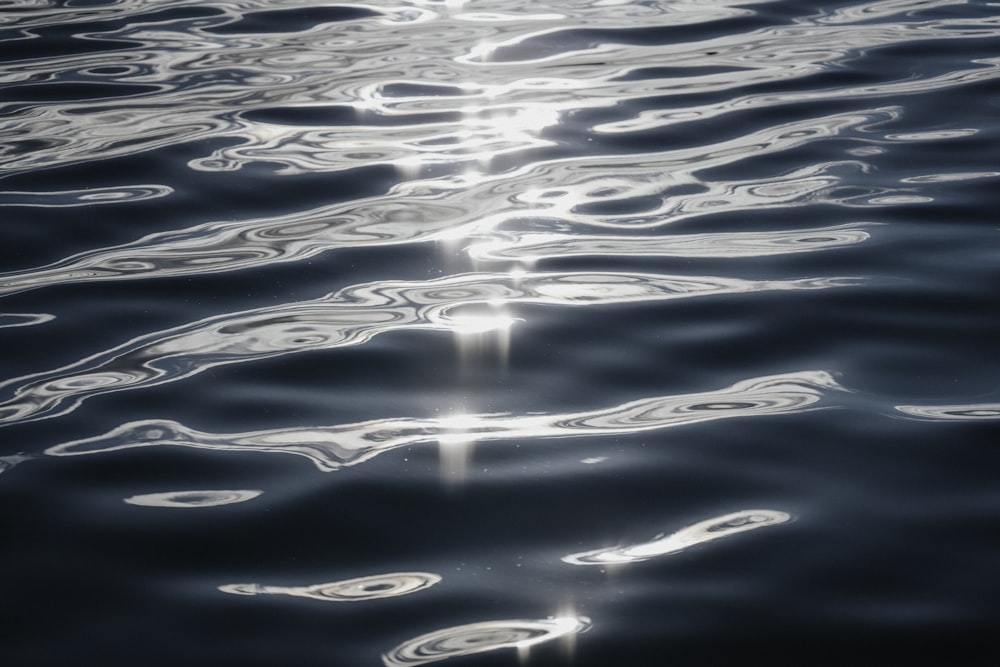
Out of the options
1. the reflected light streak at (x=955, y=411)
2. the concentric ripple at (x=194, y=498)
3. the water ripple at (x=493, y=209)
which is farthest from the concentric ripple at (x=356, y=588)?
the water ripple at (x=493, y=209)

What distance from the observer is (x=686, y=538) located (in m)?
1.46

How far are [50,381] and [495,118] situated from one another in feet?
5.63

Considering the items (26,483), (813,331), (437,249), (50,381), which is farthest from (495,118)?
(26,483)

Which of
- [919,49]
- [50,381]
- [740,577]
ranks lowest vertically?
[740,577]

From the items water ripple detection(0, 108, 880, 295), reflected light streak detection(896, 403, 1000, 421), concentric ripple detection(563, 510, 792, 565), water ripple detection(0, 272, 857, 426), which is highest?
water ripple detection(0, 108, 880, 295)

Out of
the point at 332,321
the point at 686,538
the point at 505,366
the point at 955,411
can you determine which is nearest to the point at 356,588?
the point at 686,538

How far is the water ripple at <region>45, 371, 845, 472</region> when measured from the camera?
1.67 meters

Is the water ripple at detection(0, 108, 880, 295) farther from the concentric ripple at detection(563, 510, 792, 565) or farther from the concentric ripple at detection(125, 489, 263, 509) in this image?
the concentric ripple at detection(563, 510, 792, 565)

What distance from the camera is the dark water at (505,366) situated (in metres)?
1.34

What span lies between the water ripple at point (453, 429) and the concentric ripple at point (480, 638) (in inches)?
15.8

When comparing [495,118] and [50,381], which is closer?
[50,381]

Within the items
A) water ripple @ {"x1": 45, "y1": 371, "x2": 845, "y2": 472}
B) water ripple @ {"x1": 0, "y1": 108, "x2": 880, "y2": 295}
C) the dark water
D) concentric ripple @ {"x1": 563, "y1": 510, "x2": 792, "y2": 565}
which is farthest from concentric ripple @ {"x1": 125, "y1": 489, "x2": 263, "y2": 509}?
water ripple @ {"x1": 0, "y1": 108, "x2": 880, "y2": 295}

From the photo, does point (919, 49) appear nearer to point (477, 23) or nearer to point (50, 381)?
point (477, 23)

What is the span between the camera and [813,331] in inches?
78.5
